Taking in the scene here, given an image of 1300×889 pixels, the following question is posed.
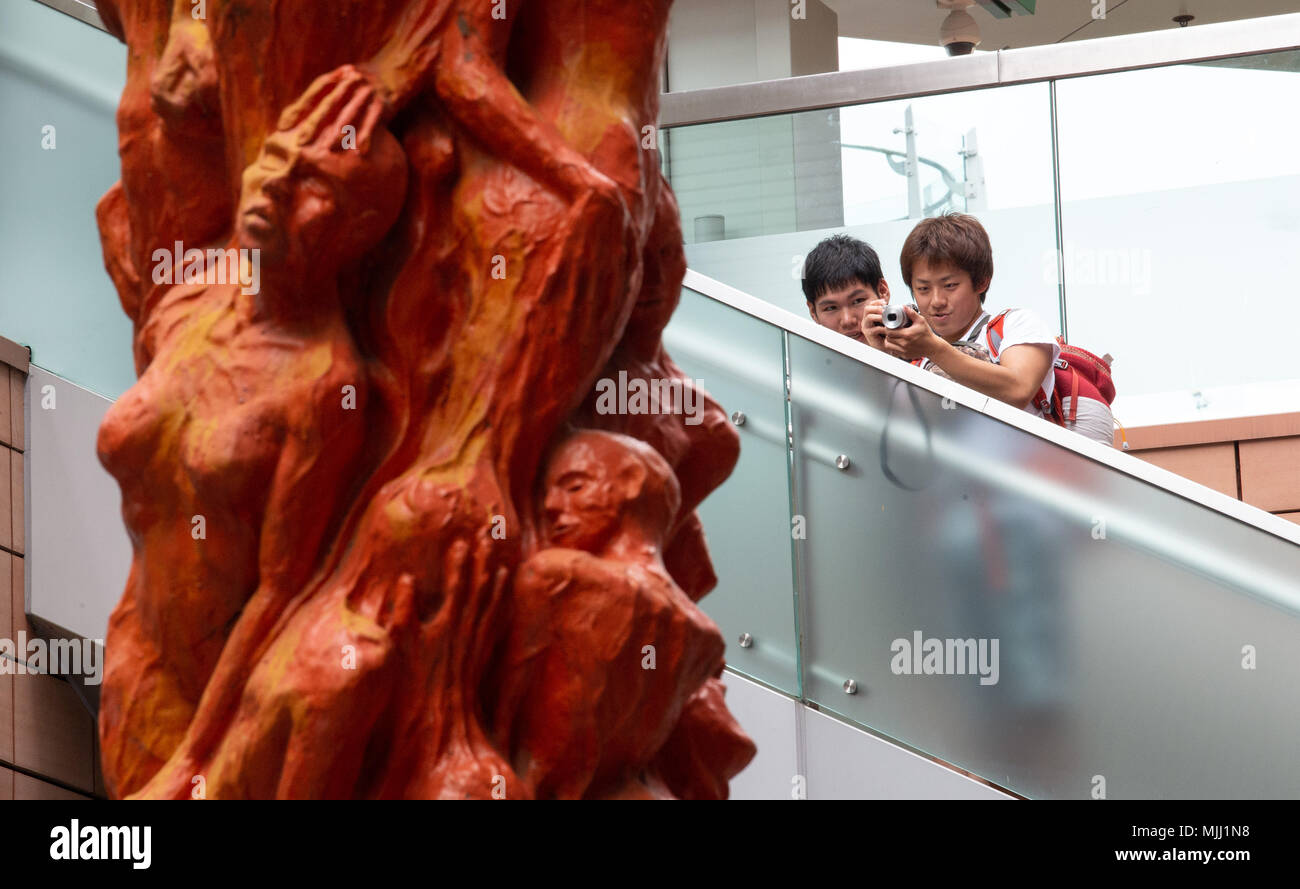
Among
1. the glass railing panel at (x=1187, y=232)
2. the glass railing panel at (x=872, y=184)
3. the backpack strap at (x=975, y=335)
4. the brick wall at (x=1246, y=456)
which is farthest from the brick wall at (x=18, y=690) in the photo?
the glass railing panel at (x=1187, y=232)

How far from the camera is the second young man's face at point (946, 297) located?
3.81m

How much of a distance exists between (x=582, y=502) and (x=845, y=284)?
230 cm

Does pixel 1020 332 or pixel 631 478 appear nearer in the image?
pixel 631 478

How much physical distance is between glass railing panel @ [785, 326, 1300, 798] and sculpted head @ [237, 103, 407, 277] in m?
2.10

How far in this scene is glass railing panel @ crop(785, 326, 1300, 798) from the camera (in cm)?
359

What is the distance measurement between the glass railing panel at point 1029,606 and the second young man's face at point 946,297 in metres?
0.18

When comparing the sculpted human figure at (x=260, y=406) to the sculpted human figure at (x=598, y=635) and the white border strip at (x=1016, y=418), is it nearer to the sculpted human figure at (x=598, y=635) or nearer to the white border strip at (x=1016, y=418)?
the sculpted human figure at (x=598, y=635)

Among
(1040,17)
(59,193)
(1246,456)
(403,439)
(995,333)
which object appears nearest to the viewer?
(403,439)

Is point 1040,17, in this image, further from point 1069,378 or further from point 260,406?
point 260,406

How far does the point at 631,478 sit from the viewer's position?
2014mm

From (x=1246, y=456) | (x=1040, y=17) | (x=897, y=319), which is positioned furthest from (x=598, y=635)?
(x=1040, y=17)

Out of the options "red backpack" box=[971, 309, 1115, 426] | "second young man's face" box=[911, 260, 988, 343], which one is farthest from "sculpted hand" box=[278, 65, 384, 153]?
"red backpack" box=[971, 309, 1115, 426]

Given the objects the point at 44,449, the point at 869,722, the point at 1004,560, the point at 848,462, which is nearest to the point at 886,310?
the point at 848,462

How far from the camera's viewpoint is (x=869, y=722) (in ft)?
12.6
